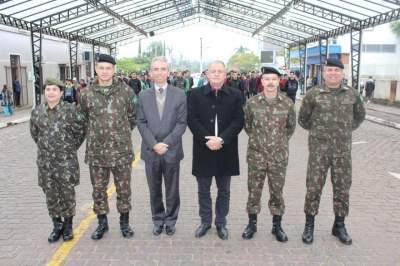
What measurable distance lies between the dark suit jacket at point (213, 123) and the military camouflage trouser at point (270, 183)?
211mm

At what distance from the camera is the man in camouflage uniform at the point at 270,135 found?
4375 millimetres

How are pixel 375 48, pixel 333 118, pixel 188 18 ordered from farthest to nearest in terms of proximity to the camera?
pixel 375 48 → pixel 188 18 → pixel 333 118

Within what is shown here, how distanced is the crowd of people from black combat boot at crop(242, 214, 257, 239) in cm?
1

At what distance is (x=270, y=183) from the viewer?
177 inches

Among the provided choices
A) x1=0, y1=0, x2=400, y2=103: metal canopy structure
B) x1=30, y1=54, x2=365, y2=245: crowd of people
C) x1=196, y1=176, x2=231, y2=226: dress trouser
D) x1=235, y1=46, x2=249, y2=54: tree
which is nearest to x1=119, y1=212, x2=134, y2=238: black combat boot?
x1=30, y1=54, x2=365, y2=245: crowd of people

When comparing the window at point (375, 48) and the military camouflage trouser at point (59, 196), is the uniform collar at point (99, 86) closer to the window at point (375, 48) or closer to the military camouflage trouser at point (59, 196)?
the military camouflage trouser at point (59, 196)

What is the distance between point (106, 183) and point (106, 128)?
0.59m

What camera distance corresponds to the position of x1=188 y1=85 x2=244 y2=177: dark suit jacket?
4.45m

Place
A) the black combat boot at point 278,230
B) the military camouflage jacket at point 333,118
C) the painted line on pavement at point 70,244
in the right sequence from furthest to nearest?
1. the black combat boot at point 278,230
2. the military camouflage jacket at point 333,118
3. the painted line on pavement at point 70,244

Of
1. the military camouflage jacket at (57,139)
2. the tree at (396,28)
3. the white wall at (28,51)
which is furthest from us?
the tree at (396,28)

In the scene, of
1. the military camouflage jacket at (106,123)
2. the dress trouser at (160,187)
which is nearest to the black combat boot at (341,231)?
the dress trouser at (160,187)

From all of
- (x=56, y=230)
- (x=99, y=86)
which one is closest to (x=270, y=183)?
(x=99, y=86)

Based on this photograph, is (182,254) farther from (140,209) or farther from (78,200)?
(78,200)

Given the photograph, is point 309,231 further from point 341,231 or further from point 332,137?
point 332,137
